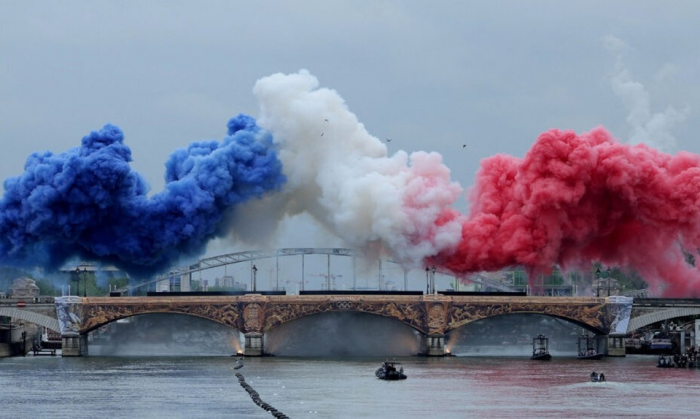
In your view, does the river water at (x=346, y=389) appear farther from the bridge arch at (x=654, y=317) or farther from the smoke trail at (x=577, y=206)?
the smoke trail at (x=577, y=206)

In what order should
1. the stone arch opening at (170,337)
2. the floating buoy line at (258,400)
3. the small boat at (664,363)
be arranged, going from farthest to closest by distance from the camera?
the stone arch opening at (170,337), the small boat at (664,363), the floating buoy line at (258,400)

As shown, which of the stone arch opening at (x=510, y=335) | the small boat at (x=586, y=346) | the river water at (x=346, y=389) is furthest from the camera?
the stone arch opening at (x=510, y=335)

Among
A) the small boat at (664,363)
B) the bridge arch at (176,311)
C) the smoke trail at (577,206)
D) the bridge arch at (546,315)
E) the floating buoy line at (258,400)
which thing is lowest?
the floating buoy line at (258,400)

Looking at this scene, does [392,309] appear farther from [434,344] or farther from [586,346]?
[586,346]

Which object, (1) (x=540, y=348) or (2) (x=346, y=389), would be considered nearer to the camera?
(2) (x=346, y=389)

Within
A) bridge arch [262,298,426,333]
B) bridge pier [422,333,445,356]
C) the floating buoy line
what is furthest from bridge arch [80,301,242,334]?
the floating buoy line

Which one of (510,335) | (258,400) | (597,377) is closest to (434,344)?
(510,335)

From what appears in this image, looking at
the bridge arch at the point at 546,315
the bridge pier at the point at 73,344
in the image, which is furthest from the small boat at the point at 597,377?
the bridge pier at the point at 73,344
